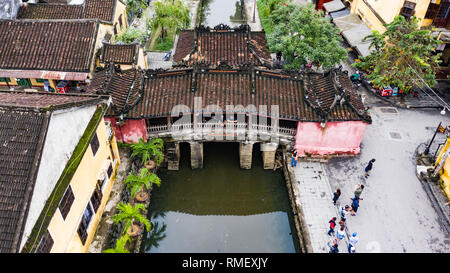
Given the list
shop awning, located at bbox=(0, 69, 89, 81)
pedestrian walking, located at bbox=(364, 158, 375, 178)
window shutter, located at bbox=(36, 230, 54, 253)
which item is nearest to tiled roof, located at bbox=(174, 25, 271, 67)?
shop awning, located at bbox=(0, 69, 89, 81)

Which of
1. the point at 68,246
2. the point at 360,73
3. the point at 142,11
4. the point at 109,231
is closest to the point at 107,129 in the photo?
the point at 109,231

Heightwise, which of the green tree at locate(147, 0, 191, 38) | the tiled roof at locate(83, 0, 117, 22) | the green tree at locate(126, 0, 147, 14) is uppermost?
the green tree at locate(126, 0, 147, 14)

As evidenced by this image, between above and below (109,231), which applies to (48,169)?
above

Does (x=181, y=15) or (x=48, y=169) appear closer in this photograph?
(x=48, y=169)

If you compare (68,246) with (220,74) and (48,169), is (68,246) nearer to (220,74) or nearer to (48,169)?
(48,169)

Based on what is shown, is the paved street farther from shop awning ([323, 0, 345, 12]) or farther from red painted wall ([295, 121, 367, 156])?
shop awning ([323, 0, 345, 12])

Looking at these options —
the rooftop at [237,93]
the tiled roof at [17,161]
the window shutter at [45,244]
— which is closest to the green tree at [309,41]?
the rooftop at [237,93]
